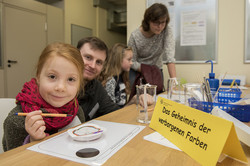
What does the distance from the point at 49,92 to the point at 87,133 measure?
Result: 0.24 metres

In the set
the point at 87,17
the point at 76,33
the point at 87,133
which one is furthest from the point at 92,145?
the point at 87,17

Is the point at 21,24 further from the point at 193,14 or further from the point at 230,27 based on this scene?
the point at 230,27

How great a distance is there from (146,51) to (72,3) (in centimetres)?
321

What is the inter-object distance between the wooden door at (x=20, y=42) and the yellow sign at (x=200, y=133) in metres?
3.37

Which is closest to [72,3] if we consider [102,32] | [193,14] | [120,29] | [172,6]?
[102,32]

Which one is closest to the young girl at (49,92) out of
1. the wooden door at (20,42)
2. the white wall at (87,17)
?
the wooden door at (20,42)

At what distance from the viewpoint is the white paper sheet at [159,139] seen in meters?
0.55

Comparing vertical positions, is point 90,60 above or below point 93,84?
above

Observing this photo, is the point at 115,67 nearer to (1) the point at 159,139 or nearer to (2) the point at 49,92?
(2) the point at 49,92

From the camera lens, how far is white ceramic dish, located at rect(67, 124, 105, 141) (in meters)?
0.57

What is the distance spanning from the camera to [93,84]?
1.17 m

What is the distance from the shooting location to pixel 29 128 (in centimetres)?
58

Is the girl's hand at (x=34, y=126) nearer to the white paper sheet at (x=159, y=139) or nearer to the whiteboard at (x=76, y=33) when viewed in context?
the white paper sheet at (x=159, y=139)

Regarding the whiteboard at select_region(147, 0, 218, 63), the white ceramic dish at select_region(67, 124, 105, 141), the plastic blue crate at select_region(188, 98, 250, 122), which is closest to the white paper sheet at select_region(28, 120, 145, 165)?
the white ceramic dish at select_region(67, 124, 105, 141)
